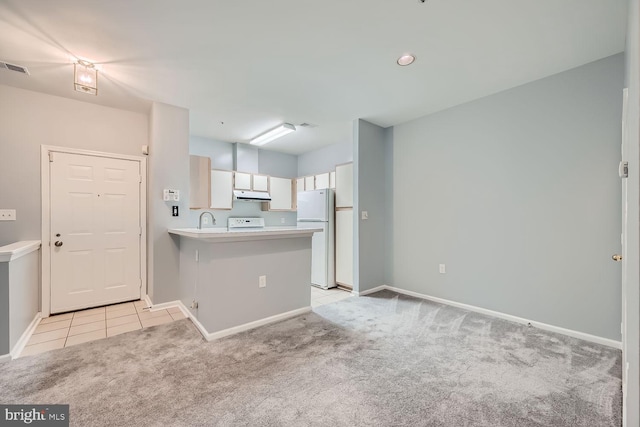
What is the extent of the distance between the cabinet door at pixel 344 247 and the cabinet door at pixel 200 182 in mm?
2341

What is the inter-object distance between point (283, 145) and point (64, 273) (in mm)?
3902

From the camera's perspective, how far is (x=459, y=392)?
5.67 feet

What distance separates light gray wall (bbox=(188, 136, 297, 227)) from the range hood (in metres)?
0.35

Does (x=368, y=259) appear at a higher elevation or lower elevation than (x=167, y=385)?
higher

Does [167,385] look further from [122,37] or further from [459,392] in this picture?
[122,37]

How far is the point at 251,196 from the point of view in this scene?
5121mm

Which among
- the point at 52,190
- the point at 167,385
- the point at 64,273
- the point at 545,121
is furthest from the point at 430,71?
the point at 64,273

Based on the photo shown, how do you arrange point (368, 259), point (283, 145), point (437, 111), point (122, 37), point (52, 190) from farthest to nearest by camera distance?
point (283, 145) → point (368, 259) → point (437, 111) → point (52, 190) → point (122, 37)

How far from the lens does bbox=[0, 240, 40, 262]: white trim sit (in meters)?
2.00

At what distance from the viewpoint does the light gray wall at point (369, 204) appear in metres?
3.85

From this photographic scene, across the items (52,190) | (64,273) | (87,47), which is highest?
(87,47)

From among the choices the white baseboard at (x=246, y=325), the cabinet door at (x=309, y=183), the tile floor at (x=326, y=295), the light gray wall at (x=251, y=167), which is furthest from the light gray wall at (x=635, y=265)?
the light gray wall at (x=251, y=167)

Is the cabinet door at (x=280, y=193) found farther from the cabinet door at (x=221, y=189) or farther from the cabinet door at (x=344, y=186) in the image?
the cabinet door at (x=344, y=186)

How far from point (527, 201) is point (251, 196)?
4.23m
